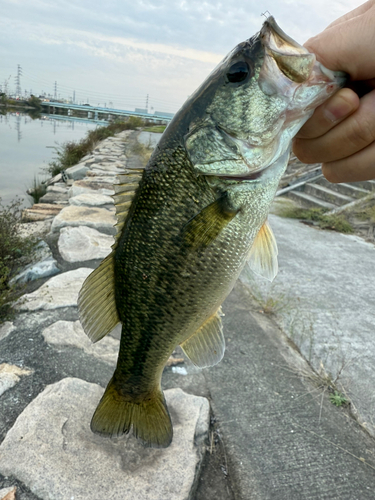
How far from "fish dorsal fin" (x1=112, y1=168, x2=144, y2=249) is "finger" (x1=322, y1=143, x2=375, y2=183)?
0.86 meters

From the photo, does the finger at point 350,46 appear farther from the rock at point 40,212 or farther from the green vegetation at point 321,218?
the green vegetation at point 321,218

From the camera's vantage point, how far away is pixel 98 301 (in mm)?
1614

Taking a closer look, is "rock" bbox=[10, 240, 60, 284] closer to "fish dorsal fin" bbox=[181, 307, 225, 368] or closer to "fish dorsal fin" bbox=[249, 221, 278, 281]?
"fish dorsal fin" bbox=[181, 307, 225, 368]

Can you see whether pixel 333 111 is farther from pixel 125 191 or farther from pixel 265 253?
pixel 125 191

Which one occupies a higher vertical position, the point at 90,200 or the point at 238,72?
the point at 238,72

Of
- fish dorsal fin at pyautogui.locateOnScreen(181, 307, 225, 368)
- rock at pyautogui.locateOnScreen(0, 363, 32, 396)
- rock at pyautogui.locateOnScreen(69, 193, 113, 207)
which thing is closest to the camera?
fish dorsal fin at pyautogui.locateOnScreen(181, 307, 225, 368)

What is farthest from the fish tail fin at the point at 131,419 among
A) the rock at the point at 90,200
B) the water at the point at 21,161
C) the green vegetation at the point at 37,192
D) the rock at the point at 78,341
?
the green vegetation at the point at 37,192

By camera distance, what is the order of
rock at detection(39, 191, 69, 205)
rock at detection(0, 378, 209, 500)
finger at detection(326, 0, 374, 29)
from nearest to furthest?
finger at detection(326, 0, 374, 29)
rock at detection(0, 378, 209, 500)
rock at detection(39, 191, 69, 205)

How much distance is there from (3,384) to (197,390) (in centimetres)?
129

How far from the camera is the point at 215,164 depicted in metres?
1.39

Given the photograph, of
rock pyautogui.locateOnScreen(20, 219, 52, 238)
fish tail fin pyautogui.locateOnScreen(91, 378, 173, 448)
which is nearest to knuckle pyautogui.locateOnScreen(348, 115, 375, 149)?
fish tail fin pyautogui.locateOnScreen(91, 378, 173, 448)

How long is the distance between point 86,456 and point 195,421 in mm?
667

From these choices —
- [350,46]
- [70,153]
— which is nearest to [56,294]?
[350,46]

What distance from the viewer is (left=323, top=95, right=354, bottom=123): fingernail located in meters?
1.30
